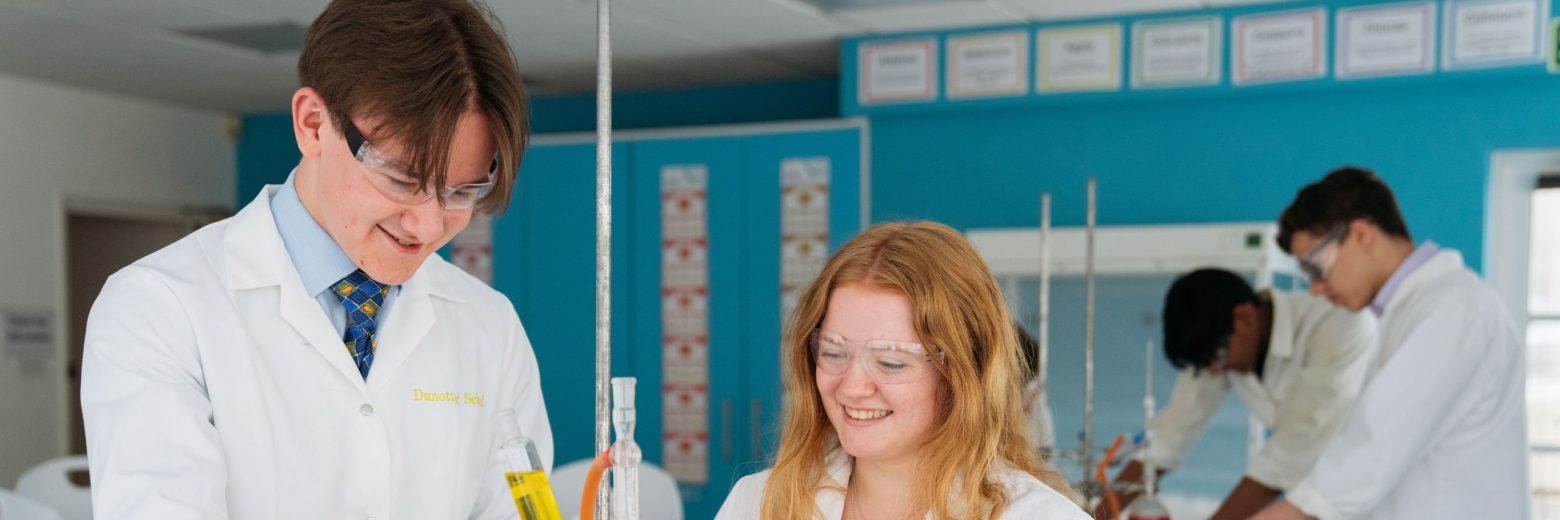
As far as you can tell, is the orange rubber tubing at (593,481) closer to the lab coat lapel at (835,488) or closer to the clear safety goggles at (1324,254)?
the lab coat lapel at (835,488)

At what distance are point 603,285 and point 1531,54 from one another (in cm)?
368

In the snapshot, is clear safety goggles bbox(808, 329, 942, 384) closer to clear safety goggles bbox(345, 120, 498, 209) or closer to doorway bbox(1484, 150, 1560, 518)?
clear safety goggles bbox(345, 120, 498, 209)

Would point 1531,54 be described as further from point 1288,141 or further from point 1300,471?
point 1300,471

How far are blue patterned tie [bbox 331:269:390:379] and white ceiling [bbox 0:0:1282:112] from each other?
222cm

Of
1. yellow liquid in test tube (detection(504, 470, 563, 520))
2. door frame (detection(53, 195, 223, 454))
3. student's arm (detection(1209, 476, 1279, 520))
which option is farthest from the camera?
door frame (detection(53, 195, 223, 454))

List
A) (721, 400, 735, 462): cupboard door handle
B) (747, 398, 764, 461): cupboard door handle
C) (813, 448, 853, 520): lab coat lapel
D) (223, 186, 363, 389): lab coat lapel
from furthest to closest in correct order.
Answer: (721, 400, 735, 462): cupboard door handle → (747, 398, 764, 461): cupboard door handle → (813, 448, 853, 520): lab coat lapel → (223, 186, 363, 389): lab coat lapel

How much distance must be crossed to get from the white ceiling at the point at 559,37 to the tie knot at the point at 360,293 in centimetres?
221

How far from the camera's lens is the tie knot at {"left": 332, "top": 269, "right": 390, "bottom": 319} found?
155cm

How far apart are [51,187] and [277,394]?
5.03m

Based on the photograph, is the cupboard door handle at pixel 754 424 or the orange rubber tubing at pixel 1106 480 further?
the cupboard door handle at pixel 754 424

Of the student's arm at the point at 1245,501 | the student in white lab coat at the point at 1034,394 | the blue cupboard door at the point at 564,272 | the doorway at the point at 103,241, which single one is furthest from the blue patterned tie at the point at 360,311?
the doorway at the point at 103,241

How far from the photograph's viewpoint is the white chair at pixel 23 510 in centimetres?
292

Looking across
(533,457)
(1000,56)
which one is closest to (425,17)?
(533,457)

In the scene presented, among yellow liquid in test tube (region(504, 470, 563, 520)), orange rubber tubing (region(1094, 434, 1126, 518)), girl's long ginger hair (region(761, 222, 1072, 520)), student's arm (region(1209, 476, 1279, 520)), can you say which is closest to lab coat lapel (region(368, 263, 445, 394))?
girl's long ginger hair (region(761, 222, 1072, 520))
